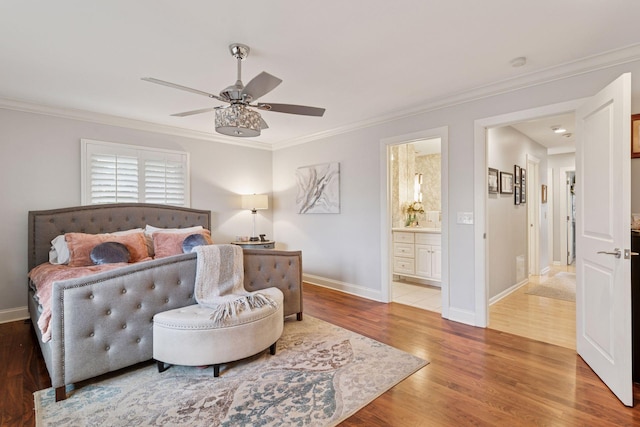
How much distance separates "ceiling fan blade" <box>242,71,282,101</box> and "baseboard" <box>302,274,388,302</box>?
3.10m

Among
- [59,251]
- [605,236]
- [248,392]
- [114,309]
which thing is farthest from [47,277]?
[605,236]

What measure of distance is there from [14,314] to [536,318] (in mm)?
5889

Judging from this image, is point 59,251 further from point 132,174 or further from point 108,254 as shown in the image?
point 132,174

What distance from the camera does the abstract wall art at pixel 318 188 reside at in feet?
16.1

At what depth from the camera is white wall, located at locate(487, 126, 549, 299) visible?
4152 mm

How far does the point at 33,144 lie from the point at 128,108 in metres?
1.11

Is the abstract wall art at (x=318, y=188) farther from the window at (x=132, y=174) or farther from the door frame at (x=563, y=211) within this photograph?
the door frame at (x=563, y=211)

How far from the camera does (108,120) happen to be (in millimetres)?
4176

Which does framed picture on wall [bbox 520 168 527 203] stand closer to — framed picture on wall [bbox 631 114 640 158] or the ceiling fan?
framed picture on wall [bbox 631 114 640 158]

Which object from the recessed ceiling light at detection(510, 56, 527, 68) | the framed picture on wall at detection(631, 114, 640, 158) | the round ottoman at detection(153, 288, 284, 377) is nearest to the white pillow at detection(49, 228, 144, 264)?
the round ottoman at detection(153, 288, 284, 377)

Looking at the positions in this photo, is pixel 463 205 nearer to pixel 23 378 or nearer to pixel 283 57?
pixel 283 57

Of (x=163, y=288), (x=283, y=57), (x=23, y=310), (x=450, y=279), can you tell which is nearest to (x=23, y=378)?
(x=163, y=288)

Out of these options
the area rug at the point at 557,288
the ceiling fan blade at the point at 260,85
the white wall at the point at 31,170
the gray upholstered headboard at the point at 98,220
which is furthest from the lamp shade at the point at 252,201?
the area rug at the point at 557,288

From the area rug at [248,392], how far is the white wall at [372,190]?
1523 mm
